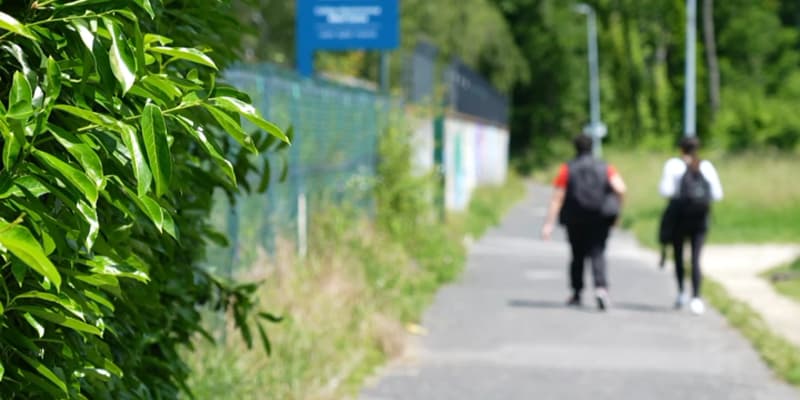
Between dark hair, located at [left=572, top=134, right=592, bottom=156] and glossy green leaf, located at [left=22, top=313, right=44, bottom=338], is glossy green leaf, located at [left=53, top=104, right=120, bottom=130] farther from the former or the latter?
dark hair, located at [left=572, top=134, right=592, bottom=156]

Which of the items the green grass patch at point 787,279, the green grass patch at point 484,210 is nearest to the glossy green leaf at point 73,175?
the green grass patch at point 787,279

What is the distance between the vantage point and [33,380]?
2.85 m

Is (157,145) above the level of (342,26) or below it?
below

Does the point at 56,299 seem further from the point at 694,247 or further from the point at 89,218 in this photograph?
the point at 694,247

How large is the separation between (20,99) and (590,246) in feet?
35.6

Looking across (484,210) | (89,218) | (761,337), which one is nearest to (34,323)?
(89,218)

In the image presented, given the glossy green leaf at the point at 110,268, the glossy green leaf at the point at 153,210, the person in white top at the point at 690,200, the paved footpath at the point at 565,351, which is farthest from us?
the person in white top at the point at 690,200

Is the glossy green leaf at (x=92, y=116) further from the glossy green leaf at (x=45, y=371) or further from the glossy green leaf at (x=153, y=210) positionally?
the glossy green leaf at (x=45, y=371)

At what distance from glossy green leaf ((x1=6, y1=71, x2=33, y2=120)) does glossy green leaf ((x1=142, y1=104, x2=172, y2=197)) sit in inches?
7.3

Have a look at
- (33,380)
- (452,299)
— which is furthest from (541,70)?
(33,380)

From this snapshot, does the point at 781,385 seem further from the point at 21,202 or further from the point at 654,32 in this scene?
the point at 654,32

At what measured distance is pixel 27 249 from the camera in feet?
7.76

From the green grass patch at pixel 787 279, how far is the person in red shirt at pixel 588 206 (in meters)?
2.22

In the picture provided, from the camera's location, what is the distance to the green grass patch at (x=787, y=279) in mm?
14727
